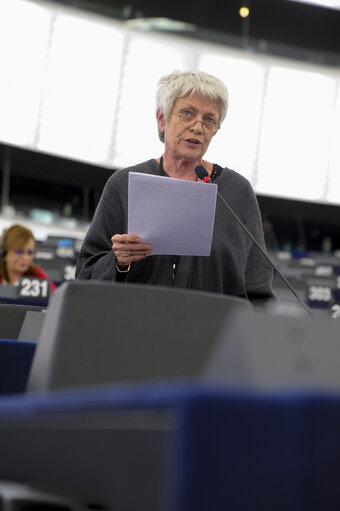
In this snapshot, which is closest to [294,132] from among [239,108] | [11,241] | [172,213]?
[239,108]

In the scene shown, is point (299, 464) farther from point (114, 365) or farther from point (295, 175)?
point (295, 175)

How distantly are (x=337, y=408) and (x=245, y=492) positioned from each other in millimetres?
117

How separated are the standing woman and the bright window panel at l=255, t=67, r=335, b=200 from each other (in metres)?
12.4

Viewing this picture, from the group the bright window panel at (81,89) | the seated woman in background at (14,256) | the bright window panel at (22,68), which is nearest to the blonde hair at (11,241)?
the seated woman in background at (14,256)

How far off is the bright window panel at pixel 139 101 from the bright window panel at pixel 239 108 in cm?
77

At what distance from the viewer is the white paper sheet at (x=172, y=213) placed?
2.19 meters

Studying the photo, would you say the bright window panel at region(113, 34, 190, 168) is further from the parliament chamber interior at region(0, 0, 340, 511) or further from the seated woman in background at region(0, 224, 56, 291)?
the parliament chamber interior at region(0, 0, 340, 511)

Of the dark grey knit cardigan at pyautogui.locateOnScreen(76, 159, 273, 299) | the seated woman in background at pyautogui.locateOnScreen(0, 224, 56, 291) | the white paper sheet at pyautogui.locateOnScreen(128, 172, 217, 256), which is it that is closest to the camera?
the white paper sheet at pyautogui.locateOnScreen(128, 172, 217, 256)

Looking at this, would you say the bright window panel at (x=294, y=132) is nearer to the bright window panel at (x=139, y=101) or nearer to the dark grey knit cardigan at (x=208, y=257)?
the bright window panel at (x=139, y=101)

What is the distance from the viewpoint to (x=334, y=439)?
82 cm

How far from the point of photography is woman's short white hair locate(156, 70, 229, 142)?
2480mm

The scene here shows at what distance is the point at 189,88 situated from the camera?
2.48m

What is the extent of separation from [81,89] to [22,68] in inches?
37.0

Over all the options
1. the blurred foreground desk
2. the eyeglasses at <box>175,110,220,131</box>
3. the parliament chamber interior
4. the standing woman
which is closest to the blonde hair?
the parliament chamber interior
